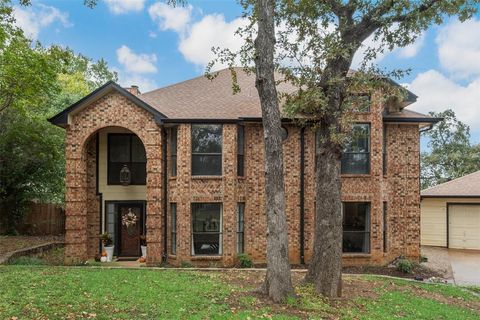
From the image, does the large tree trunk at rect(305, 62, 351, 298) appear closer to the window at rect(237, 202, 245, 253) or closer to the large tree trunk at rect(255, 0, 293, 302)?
the large tree trunk at rect(255, 0, 293, 302)

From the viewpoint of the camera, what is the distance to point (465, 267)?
15102 mm

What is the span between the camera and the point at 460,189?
68.2ft

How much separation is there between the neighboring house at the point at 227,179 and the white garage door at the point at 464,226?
6.77 metres

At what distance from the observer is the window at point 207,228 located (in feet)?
47.0

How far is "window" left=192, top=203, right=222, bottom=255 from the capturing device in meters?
14.3

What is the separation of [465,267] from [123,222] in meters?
12.3

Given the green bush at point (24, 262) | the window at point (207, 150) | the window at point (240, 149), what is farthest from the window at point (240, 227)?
the green bush at point (24, 262)

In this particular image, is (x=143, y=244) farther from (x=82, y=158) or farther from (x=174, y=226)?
(x=82, y=158)

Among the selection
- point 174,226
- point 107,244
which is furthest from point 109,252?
point 174,226

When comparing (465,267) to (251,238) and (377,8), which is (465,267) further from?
(377,8)

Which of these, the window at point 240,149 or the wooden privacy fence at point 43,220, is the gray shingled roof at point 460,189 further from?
the wooden privacy fence at point 43,220

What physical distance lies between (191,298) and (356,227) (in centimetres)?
809

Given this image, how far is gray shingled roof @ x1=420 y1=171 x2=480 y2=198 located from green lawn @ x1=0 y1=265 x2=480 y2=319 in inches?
406

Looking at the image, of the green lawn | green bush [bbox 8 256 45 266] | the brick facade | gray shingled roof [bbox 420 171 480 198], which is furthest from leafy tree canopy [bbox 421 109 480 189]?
green bush [bbox 8 256 45 266]
